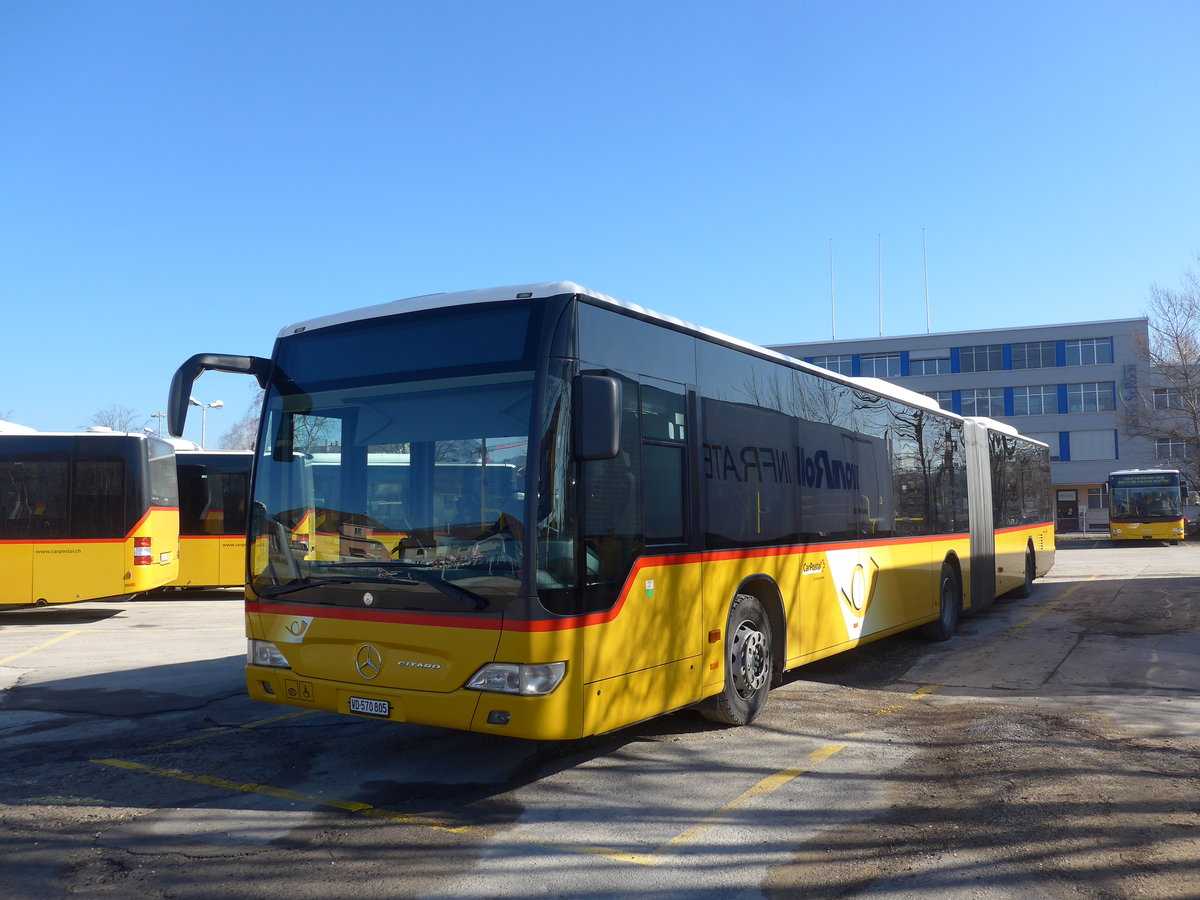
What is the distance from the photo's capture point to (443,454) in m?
5.84

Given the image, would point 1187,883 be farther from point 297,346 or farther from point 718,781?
point 297,346

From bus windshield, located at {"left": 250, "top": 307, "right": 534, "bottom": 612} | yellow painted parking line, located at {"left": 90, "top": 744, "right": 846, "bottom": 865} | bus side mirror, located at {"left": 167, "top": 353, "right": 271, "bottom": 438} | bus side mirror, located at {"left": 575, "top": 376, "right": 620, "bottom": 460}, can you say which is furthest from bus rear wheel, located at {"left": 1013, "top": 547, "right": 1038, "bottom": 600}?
bus side mirror, located at {"left": 167, "top": 353, "right": 271, "bottom": 438}

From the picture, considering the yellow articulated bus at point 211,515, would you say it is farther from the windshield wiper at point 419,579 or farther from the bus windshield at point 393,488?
the windshield wiper at point 419,579

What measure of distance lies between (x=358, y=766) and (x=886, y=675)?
5.99m

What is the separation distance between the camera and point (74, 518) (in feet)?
51.9

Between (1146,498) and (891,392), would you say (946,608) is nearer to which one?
(891,392)

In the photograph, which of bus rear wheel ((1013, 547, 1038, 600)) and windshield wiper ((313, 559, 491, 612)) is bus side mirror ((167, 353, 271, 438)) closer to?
windshield wiper ((313, 559, 491, 612))

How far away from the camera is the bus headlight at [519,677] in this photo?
5.40 m

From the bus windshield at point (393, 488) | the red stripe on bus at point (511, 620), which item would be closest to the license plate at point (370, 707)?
the red stripe on bus at point (511, 620)

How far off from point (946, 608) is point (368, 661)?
9179mm

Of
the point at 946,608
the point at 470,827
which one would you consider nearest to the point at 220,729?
the point at 470,827

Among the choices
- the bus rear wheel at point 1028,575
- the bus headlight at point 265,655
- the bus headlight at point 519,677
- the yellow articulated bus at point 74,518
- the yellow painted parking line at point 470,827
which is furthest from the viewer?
the bus rear wheel at point 1028,575

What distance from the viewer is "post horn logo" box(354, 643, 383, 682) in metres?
5.88

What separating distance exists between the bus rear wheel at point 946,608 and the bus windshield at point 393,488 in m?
8.58
